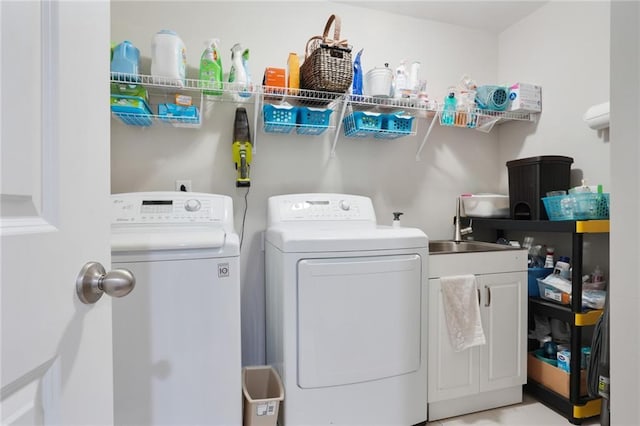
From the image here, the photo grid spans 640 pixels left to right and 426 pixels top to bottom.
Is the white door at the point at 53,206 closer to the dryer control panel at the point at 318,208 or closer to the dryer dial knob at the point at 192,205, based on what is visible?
the dryer dial knob at the point at 192,205

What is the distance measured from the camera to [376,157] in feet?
8.00

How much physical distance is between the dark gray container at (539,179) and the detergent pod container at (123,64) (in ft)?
7.50

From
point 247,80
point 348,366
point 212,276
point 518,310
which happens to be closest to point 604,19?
point 518,310

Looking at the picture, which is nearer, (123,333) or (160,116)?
(123,333)

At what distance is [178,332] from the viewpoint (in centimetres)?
135

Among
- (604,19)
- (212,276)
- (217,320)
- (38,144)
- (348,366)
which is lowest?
(348,366)

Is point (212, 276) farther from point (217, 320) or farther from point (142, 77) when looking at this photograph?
point (142, 77)

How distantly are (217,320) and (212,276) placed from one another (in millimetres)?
178

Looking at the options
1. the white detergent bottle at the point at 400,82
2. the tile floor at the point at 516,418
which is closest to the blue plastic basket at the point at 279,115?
the white detergent bottle at the point at 400,82

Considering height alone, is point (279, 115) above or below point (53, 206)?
above

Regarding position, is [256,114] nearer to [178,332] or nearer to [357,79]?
[357,79]

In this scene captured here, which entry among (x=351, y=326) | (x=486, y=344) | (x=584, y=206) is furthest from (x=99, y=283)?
(x=584, y=206)

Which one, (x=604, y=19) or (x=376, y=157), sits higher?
(x=604, y=19)

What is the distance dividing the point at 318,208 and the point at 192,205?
702mm
